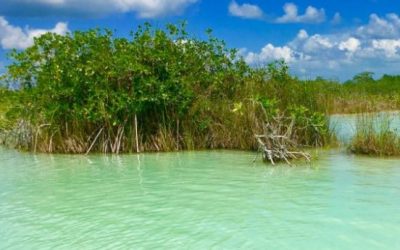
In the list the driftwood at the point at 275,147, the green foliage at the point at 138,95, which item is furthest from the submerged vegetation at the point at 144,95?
the driftwood at the point at 275,147

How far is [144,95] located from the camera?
1168cm

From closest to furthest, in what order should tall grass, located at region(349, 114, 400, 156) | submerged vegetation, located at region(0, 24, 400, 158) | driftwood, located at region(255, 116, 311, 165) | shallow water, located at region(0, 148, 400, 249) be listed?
1. shallow water, located at region(0, 148, 400, 249)
2. driftwood, located at region(255, 116, 311, 165)
3. tall grass, located at region(349, 114, 400, 156)
4. submerged vegetation, located at region(0, 24, 400, 158)

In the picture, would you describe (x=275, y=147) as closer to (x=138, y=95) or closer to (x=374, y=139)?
(x=374, y=139)

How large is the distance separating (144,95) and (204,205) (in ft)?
18.2

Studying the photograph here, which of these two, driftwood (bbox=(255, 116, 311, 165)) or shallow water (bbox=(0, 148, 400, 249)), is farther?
driftwood (bbox=(255, 116, 311, 165))

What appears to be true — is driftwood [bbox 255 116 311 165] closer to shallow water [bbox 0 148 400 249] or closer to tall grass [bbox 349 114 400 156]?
shallow water [bbox 0 148 400 249]

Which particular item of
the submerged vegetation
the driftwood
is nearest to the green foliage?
the submerged vegetation

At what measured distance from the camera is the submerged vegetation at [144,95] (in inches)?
457

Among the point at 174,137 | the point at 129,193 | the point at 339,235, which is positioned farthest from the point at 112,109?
the point at 339,235

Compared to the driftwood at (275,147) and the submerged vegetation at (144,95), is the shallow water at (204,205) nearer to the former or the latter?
the driftwood at (275,147)

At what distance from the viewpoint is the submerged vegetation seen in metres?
11.6

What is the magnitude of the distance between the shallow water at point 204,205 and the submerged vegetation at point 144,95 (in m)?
1.75

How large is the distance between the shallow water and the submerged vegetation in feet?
5.75

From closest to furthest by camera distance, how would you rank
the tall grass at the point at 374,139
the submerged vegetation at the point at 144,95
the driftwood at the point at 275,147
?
1. the driftwood at the point at 275,147
2. the tall grass at the point at 374,139
3. the submerged vegetation at the point at 144,95
